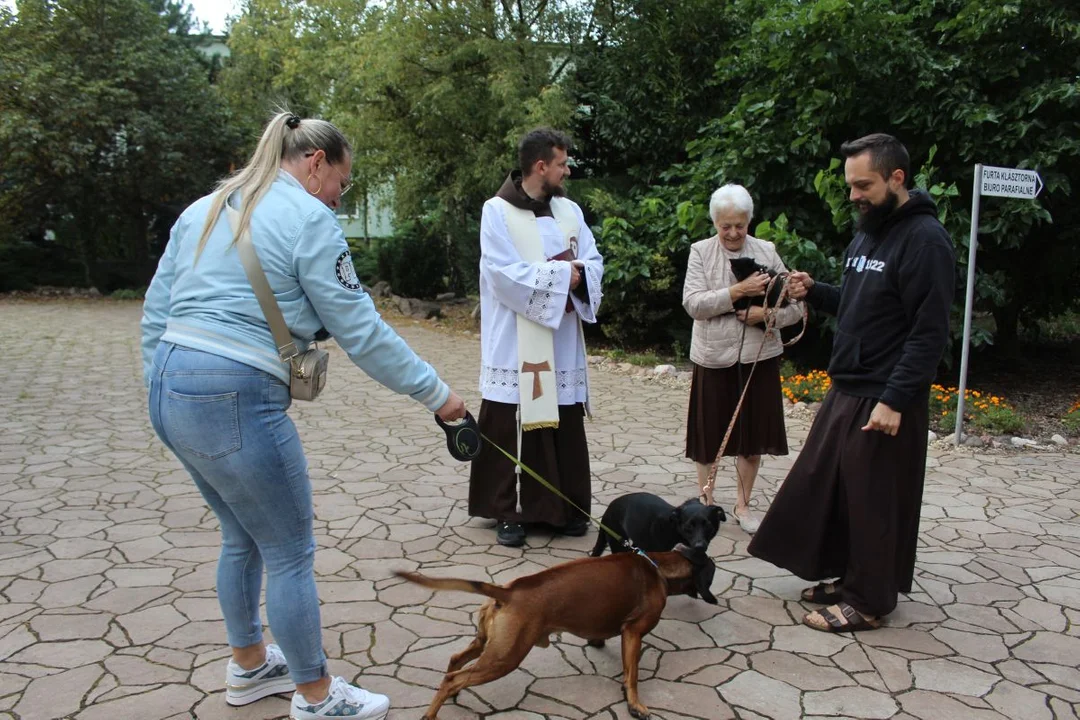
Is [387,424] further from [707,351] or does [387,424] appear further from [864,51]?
[864,51]

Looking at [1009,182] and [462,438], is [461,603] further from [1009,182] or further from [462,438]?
[1009,182]

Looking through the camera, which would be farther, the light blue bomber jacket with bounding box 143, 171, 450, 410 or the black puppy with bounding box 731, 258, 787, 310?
the black puppy with bounding box 731, 258, 787, 310

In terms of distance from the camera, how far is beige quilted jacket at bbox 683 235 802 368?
14.7 feet

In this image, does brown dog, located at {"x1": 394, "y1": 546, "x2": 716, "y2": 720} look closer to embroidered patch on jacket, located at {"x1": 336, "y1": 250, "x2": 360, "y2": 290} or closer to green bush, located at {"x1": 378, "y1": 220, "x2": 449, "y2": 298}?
embroidered patch on jacket, located at {"x1": 336, "y1": 250, "x2": 360, "y2": 290}

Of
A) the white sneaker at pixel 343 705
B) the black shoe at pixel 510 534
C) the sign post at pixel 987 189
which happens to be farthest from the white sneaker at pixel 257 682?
the sign post at pixel 987 189

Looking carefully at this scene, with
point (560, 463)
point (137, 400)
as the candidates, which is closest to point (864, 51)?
point (560, 463)

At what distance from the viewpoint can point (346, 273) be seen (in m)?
2.45

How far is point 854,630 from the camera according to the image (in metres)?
3.49

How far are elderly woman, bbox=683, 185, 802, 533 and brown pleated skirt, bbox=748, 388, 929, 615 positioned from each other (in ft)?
2.75

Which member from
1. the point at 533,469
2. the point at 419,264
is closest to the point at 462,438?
the point at 533,469

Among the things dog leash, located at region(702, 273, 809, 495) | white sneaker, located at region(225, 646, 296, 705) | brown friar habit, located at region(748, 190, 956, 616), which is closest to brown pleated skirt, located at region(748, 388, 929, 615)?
brown friar habit, located at region(748, 190, 956, 616)

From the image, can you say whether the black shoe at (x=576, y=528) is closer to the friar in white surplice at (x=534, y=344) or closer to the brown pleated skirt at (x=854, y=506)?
the friar in white surplice at (x=534, y=344)

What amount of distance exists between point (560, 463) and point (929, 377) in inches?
77.0

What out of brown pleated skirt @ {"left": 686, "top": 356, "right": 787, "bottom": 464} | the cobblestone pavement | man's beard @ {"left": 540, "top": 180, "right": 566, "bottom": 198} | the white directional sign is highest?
the white directional sign
